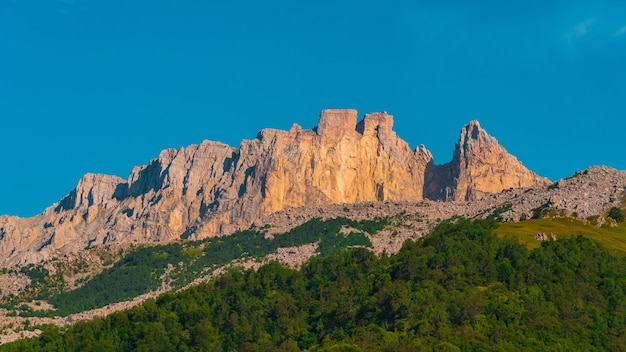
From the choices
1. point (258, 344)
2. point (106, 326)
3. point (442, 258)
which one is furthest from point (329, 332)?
point (106, 326)

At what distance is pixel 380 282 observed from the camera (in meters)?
192

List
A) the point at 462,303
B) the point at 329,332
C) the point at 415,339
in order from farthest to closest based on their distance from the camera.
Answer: the point at 329,332 < the point at 462,303 < the point at 415,339

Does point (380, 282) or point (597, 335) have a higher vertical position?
point (380, 282)

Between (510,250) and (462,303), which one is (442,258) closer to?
(510,250)

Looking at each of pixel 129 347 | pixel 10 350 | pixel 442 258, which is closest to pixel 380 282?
pixel 442 258

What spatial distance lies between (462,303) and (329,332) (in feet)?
63.4

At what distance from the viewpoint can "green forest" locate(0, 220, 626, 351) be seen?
159m

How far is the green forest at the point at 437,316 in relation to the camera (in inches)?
6250

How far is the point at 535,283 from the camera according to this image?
593 ft

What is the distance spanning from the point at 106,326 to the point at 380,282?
37.4 metres

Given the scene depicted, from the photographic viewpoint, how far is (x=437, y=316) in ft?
536

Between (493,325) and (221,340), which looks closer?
(493,325)

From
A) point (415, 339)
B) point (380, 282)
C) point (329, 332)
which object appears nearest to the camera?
point (415, 339)

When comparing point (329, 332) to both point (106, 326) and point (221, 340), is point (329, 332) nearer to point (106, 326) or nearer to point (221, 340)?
point (221, 340)
